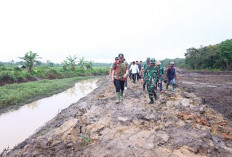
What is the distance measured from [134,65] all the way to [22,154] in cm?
843

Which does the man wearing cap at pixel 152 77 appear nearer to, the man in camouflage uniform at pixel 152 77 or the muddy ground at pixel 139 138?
the man in camouflage uniform at pixel 152 77

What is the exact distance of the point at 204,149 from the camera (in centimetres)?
318

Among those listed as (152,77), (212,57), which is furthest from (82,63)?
(152,77)

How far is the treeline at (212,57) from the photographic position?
123 ft

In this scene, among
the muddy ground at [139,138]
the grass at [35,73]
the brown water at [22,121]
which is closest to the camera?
the muddy ground at [139,138]

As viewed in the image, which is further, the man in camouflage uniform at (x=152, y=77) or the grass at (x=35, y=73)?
the grass at (x=35, y=73)

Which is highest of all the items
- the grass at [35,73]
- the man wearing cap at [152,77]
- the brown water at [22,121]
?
the man wearing cap at [152,77]

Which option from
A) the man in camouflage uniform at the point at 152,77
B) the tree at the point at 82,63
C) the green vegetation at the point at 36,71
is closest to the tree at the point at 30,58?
the green vegetation at the point at 36,71

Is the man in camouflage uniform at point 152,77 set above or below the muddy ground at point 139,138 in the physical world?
above

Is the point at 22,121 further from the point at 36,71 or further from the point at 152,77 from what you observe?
the point at 36,71

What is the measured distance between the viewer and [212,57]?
42031mm

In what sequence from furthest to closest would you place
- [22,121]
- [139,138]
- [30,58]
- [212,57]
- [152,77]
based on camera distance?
[212,57]
[30,58]
[22,121]
[152,77]
[139,138]

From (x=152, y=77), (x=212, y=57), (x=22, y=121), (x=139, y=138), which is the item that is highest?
(x=212, y=57)

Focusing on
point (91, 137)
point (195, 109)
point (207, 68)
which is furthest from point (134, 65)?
point (207, 68)
